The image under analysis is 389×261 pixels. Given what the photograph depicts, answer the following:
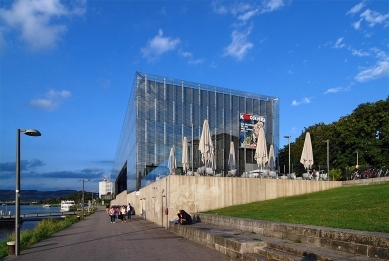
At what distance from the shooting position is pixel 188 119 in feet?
181

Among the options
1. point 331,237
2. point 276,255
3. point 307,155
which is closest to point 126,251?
point 276,255

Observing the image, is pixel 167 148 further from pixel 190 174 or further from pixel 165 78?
pixel 190 174

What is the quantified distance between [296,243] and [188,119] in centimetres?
4554

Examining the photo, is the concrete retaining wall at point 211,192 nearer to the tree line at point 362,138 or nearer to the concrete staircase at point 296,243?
the concrete staircase at point 296,243

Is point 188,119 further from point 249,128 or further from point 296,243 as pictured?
point 296,243

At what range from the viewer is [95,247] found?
48.8ft

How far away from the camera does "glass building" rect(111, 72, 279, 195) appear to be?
50.2m

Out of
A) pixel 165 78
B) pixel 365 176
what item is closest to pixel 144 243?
pixel 365 176

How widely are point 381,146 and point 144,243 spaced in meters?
34.2

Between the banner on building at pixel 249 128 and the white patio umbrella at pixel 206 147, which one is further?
the banner on building at pixel 249 128

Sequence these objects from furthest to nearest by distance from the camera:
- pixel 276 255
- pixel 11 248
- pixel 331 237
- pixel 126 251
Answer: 1. pixel 11 248
2. pixel 126 251
3. pixel 276 255
4. pixel 331 237

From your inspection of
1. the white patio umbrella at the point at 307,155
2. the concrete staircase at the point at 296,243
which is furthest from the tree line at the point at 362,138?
the concrete staircase at the point at 296,243

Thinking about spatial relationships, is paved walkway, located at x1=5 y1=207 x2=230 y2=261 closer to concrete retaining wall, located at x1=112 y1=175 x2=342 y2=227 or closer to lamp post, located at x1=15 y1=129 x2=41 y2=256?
lamp post, located at x1=15 y1=129 x2=41 y2=256

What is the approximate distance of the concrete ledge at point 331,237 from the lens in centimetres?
744
